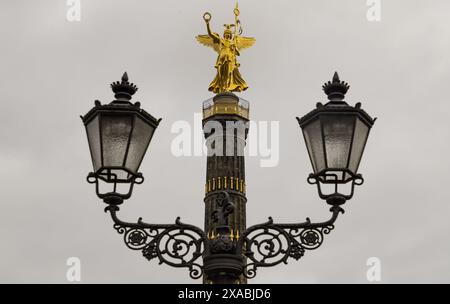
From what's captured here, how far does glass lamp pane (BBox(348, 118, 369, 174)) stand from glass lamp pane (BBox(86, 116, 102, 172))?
4.99 ft

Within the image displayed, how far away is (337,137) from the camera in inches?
258

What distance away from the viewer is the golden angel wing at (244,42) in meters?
38.1

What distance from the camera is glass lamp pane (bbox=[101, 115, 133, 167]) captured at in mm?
6461

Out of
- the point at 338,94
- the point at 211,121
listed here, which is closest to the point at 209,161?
the point at 211,121

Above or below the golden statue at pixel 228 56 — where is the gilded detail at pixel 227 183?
below

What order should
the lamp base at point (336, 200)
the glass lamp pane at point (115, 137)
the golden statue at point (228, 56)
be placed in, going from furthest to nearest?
1. the golden statue at point (228, 56)
2. the lamp base at point (336, 200)
3. the glass lamp pane at point (115, 137)

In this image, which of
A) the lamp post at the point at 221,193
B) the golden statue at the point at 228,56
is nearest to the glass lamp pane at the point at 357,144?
the lamp post at the point at 221,193

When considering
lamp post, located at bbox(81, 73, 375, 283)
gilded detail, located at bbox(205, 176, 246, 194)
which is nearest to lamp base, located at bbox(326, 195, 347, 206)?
lamp post, located at bbox(81, 73, 375, 283)

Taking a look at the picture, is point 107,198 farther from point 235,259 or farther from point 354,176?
point 354,176

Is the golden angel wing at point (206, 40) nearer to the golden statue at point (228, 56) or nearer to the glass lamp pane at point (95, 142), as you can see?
the golden statue at point (228, 56)

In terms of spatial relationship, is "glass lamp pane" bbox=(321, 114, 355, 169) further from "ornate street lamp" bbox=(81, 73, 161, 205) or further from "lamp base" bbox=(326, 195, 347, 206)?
"ornate street lamp" bbox=(81, 73, 161, 205)

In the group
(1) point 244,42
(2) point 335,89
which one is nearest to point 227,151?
(1) point 244,42

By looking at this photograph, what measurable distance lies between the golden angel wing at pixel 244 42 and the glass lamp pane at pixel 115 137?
31700mm

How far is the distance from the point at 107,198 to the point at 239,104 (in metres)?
32.5
